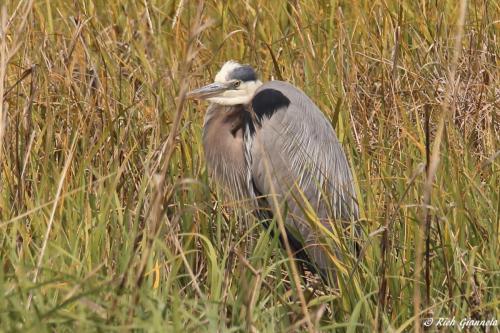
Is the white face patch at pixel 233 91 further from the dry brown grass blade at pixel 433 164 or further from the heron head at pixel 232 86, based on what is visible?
the dry brown grass blade at pixel 433 164

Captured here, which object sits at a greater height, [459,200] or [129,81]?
[129,81]

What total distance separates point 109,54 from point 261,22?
29.5 inches

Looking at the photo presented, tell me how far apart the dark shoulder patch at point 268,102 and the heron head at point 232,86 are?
0.18 ft

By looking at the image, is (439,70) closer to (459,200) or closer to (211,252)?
(459,200)

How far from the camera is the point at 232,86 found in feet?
10.7

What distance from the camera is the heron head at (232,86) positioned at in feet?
10.7

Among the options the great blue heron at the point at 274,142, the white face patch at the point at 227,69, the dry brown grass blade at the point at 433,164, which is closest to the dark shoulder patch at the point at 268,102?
the great blue heron at the point at 274,142

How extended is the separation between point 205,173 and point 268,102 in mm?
332

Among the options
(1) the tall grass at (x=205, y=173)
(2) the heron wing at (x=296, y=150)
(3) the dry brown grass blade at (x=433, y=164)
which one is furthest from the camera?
(2) the heron wing at (x=296, y=150)

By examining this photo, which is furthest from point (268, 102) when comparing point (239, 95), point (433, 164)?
point (433, 164)

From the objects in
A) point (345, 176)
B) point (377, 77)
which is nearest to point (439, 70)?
A: point (377, 77)

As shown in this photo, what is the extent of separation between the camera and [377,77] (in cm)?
356

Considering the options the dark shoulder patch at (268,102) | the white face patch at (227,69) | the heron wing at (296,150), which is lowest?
the heron wing at (296,150)

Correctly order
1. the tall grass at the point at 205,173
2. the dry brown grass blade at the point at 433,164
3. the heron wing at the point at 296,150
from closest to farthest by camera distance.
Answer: the dry brown grass blade at the point at 433,164 < the tall grass at the point at 205,173 < the heron wing at the point at 296,150
